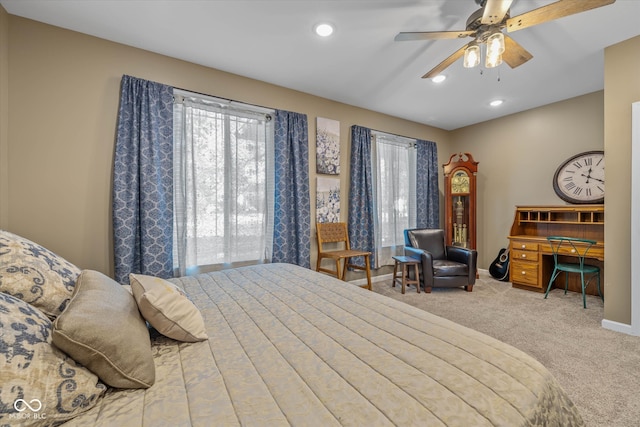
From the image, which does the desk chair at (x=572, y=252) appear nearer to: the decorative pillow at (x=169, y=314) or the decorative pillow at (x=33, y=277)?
the decorative pillow at (x=169, y=314)

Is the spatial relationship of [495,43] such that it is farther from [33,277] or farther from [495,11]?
[33,277]

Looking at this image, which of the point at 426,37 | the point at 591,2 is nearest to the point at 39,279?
the point at 426,37

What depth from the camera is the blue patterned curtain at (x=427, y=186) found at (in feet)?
15.3

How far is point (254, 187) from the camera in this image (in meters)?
3.13

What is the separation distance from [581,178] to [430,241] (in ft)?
7.00

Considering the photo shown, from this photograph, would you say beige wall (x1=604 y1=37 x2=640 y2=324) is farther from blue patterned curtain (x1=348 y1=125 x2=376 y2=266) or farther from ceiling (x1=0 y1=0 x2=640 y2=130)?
blue patterned curtain (x1=348 y1=125 x2=376 y2=266)

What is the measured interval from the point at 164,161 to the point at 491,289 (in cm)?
446

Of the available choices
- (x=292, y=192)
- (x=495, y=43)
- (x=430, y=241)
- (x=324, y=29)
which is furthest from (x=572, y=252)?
(x=324, y=29)

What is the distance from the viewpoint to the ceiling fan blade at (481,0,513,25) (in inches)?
59.5

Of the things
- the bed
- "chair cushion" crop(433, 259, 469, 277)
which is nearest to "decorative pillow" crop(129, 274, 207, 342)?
the bed

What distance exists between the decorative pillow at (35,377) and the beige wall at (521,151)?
5222 millimetres

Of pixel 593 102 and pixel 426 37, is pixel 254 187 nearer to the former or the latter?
pixel 426 37

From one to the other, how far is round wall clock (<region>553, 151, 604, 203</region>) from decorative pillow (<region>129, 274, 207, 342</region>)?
477 cm

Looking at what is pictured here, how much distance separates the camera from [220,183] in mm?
2922
